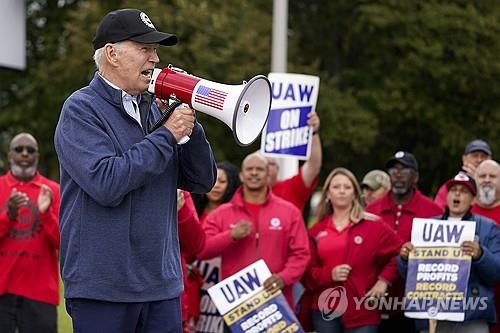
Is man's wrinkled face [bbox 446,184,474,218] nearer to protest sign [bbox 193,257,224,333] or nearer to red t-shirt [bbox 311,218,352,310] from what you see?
red t-shirt [bbox 311,218,352,310]

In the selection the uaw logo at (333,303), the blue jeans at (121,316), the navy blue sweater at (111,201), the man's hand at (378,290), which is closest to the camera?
the navy blue sweater at (111,201)

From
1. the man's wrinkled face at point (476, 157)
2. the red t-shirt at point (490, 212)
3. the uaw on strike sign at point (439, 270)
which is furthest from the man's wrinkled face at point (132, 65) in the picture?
the man's wrinkled face at point (476, 157)

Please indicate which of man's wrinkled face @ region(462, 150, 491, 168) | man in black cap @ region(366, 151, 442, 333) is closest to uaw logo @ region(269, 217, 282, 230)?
man in black cap @ region(366, 151, 442, 333)

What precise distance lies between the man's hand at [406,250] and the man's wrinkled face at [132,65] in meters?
3.42

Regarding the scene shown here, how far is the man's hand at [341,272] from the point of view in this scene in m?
7.38

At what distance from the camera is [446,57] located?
24.1 metres

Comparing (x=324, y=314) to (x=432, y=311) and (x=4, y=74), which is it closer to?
(x=432, y=311)

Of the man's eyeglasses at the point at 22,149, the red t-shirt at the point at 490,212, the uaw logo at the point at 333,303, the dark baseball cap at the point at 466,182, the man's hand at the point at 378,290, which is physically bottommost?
the uaw logo at the point at 333,303

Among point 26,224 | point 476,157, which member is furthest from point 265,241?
point 476,157

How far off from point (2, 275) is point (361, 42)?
20229 millimetres

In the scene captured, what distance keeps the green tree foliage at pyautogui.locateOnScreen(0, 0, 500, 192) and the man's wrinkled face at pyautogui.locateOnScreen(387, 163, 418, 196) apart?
14.4m

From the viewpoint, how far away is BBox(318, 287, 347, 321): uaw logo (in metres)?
7.29

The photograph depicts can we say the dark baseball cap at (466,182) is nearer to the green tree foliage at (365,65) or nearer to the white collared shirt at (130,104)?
the white collared shirt at (130,104)

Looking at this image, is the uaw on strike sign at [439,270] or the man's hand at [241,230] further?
the man's hand at [241,230]
